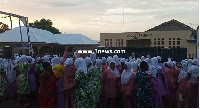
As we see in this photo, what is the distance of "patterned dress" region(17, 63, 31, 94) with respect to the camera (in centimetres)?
728

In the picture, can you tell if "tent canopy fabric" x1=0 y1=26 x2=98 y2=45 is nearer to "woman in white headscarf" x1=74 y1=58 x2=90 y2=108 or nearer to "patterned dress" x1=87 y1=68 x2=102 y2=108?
"patterned dress" x1=87 y1=68 x2=102 y2=108

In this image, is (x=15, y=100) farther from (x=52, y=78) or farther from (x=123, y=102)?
(x=123, y=102)

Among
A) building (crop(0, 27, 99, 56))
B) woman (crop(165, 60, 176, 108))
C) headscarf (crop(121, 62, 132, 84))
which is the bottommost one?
woman (crop(165, 60, 176, 108))

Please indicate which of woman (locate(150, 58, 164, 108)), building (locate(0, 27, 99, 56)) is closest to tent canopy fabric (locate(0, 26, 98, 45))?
building (locate(0, 27, 99, 56))

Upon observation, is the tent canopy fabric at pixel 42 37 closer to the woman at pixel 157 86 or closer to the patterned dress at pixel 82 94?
the woman at pixel 157 86

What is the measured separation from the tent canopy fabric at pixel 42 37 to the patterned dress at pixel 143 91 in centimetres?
2214

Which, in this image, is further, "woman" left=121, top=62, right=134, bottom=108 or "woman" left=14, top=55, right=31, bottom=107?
"woman" left=14, top=55, right=31, bottom=107

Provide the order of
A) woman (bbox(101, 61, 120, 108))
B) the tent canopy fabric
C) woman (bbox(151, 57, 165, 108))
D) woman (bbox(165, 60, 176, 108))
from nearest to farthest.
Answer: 1. woman (bbox(151, 57, 165, 108))
2. woman (bbox(101, 61, 120, 108))
3. woman (bbox(165, 60, 176, 108))
4. the tent canopy fabric

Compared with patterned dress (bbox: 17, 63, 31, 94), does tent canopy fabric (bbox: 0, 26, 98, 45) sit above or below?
above

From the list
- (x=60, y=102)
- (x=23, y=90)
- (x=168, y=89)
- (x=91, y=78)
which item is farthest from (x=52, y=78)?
(x=168, y=89)

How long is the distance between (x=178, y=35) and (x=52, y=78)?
24.3m

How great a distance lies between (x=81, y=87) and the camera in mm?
5336

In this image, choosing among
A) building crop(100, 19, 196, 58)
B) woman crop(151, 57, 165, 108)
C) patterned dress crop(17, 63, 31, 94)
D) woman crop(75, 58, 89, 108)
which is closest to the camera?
woman crop(75, 58, 89, 108)

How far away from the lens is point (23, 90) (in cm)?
740
